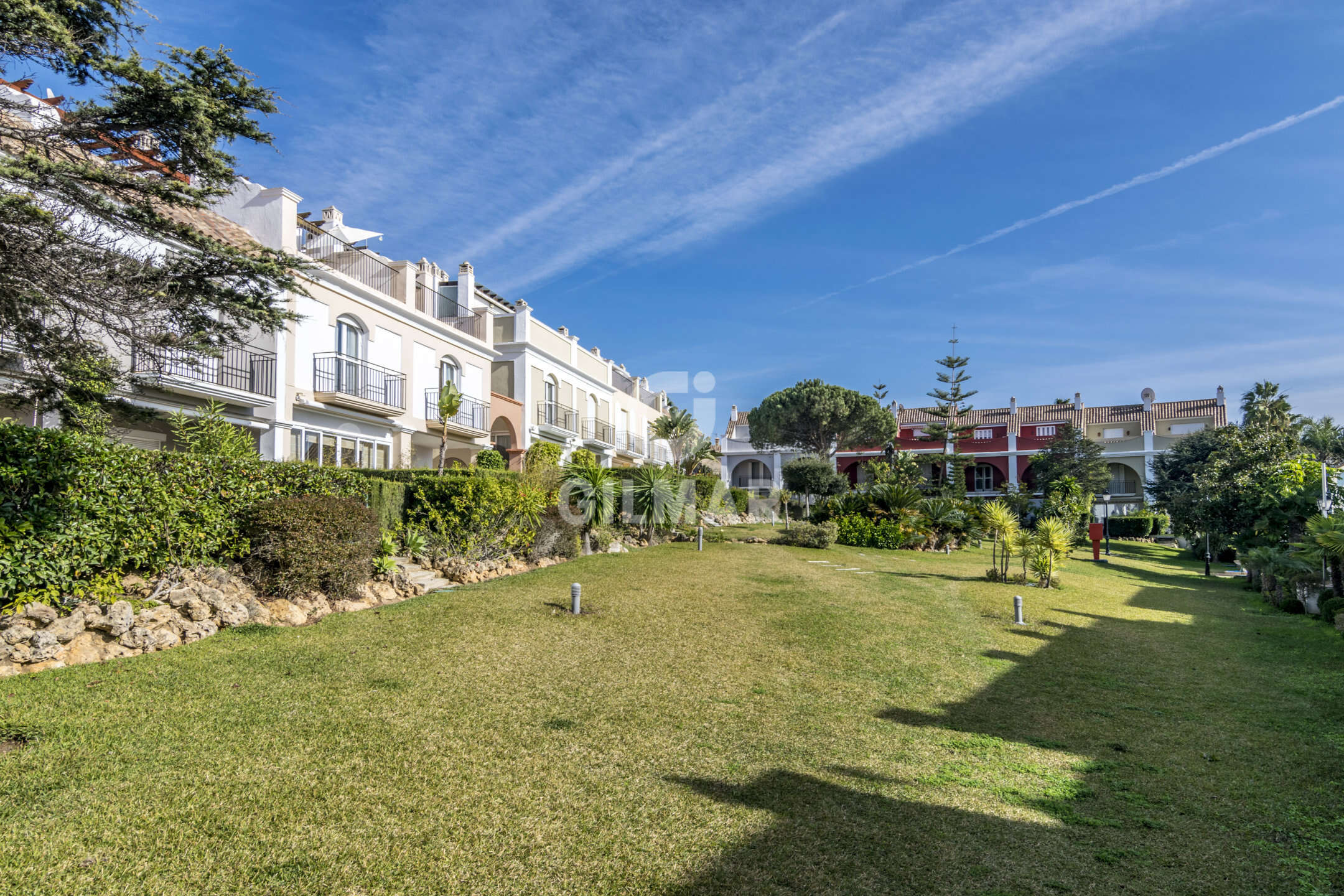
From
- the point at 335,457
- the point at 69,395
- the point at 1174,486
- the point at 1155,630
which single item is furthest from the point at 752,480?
the point at 69,395

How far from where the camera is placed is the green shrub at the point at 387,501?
10.5m

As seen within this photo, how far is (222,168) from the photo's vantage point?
6312 mm

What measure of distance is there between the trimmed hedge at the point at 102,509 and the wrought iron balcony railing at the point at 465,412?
13.2 m

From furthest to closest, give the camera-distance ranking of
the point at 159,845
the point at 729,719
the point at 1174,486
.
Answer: the point at 1174,486 → the point at 729,719 → the point at 159,845

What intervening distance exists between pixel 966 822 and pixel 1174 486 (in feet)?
142

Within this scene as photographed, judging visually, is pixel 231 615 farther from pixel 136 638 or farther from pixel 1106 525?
pixel 1106 525

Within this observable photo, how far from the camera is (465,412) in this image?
74.6 ft

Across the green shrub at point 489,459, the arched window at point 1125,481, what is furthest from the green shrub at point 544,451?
the arched window at point 1125,481

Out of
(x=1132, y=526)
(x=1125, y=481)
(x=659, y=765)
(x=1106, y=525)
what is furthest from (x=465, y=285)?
(x=1125, y=481)

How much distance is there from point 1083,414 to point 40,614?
57.5 meters

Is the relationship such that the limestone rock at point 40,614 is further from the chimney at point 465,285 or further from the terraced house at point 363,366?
the chimney at point 465,285

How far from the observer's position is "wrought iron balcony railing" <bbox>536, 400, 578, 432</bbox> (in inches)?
1070

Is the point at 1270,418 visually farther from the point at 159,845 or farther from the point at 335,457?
the point at 159,845

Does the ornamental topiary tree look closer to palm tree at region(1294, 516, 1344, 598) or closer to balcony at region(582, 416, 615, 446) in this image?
balcony at region(582, 416, 615, 446)
